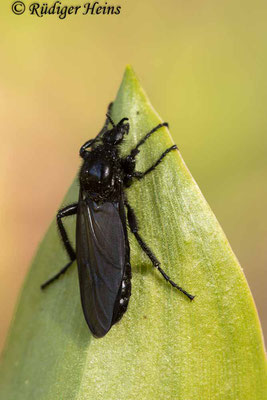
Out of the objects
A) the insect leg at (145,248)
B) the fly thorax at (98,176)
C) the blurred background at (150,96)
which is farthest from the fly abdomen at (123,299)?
the blurred background at (150,96)

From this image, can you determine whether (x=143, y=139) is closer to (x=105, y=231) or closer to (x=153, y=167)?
(x=153, y=167)

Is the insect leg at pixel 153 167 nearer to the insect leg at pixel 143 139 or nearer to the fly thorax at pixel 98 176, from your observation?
the insect leg at pixel 143 139

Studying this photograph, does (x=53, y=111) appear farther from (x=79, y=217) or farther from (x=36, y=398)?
(x=36, y=398)

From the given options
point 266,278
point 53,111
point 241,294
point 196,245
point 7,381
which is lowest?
point 266,278

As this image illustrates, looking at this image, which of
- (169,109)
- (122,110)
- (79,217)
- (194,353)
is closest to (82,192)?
(79,217)

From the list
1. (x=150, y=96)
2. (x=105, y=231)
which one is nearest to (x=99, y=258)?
(x=105, y=231)
